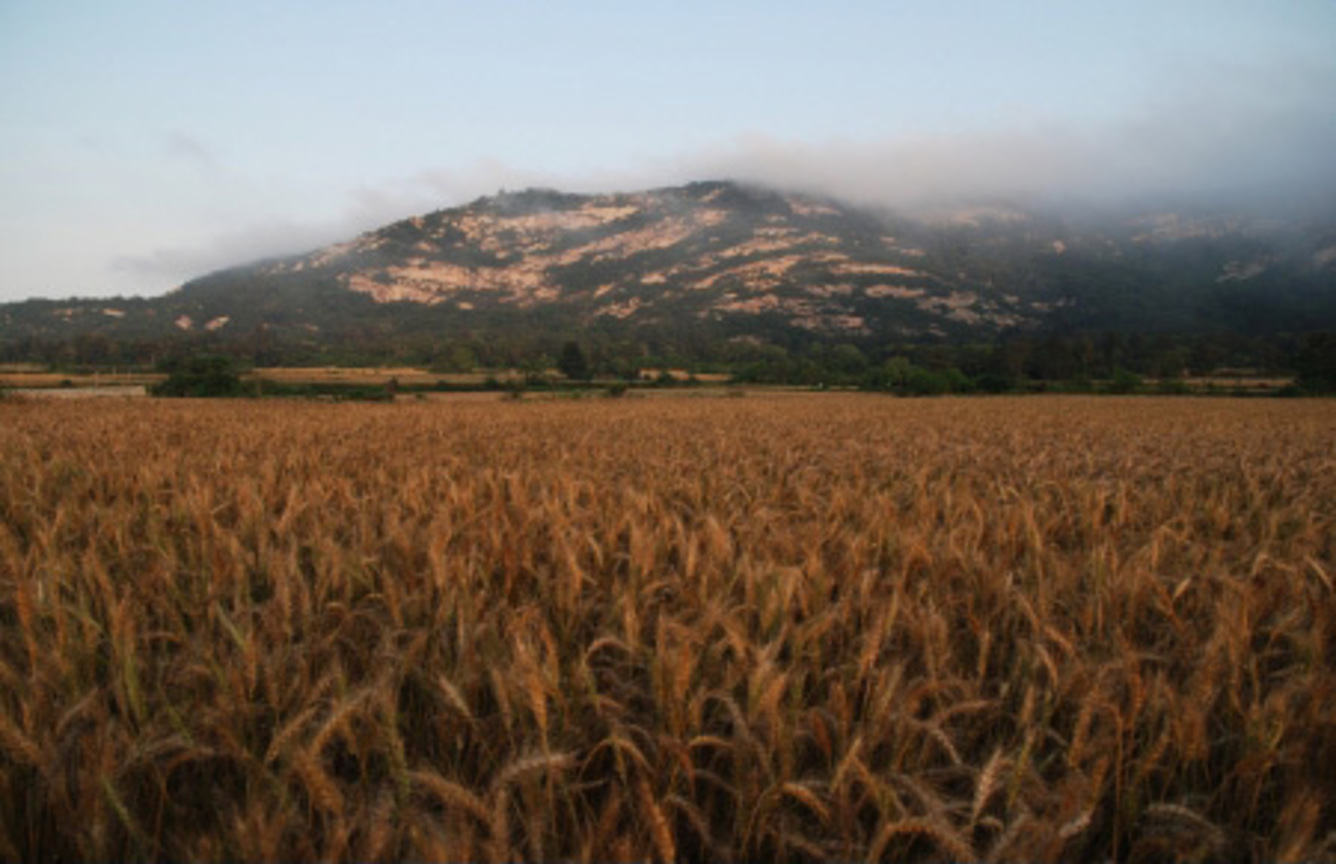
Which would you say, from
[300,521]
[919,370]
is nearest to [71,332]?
[919,370]

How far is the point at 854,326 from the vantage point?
194 m

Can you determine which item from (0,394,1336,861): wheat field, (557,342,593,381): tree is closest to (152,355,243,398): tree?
(557,342,593,381): tree

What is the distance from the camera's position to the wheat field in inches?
58.6

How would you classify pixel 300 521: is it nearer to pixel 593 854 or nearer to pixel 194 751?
pixel 194 751

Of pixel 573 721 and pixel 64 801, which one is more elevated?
pixel 64 801

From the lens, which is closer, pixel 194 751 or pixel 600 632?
pixel 194 751

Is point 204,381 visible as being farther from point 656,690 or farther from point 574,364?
point 656,690

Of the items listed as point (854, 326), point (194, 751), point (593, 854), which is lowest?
point (593, 854)

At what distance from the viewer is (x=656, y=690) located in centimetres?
192

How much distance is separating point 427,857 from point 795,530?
11.3 ft

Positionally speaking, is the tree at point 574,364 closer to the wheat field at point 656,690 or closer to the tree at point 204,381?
the tree at point 204,381

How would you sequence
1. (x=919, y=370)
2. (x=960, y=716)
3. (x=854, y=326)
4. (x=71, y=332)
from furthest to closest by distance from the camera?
(x=854, y=326) → (x=71, y=332) → (x=919, y=370) → (x=960, y=716)

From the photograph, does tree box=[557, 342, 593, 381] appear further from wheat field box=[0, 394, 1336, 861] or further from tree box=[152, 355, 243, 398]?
wheat field box=[0, 394, 1336, 861]

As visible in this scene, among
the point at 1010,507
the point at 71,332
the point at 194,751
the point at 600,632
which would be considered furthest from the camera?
the point at 71,332
